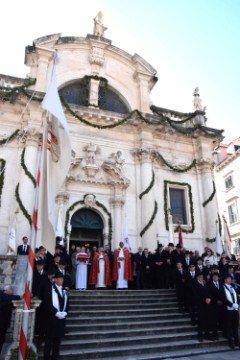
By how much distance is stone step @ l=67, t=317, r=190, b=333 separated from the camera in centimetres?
718

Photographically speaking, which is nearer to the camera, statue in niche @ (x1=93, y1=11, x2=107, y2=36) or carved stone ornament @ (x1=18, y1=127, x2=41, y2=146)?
carved stone ornament @ (x1=18, y1=127, x2=41, y2=146)

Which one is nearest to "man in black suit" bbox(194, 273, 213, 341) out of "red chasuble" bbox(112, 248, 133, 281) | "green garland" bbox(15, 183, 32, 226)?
"red chasuble" bbox(112, 248, 133, 281)

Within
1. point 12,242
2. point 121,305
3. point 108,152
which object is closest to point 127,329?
point 121,305

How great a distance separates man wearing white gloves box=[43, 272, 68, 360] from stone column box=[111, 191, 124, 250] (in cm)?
840

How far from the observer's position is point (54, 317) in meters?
5.73

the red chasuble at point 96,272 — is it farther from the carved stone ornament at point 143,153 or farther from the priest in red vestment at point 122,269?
the carved stone ornament at point 143,153

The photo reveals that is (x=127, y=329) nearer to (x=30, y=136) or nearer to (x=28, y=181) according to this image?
(x=28, y=181)

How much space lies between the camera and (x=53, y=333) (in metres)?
5.60

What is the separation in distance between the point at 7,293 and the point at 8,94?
1144cm

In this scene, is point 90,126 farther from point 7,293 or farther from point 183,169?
point 7,293

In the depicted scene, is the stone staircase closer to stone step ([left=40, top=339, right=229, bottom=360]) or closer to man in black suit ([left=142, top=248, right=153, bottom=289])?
stone step ([left=40, top=339, right=229, bottom=360])

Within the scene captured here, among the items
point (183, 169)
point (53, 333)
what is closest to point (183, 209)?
point (183, 169)

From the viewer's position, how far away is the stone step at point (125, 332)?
22.4 feet

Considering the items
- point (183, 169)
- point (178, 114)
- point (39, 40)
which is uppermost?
point (39, 40)
